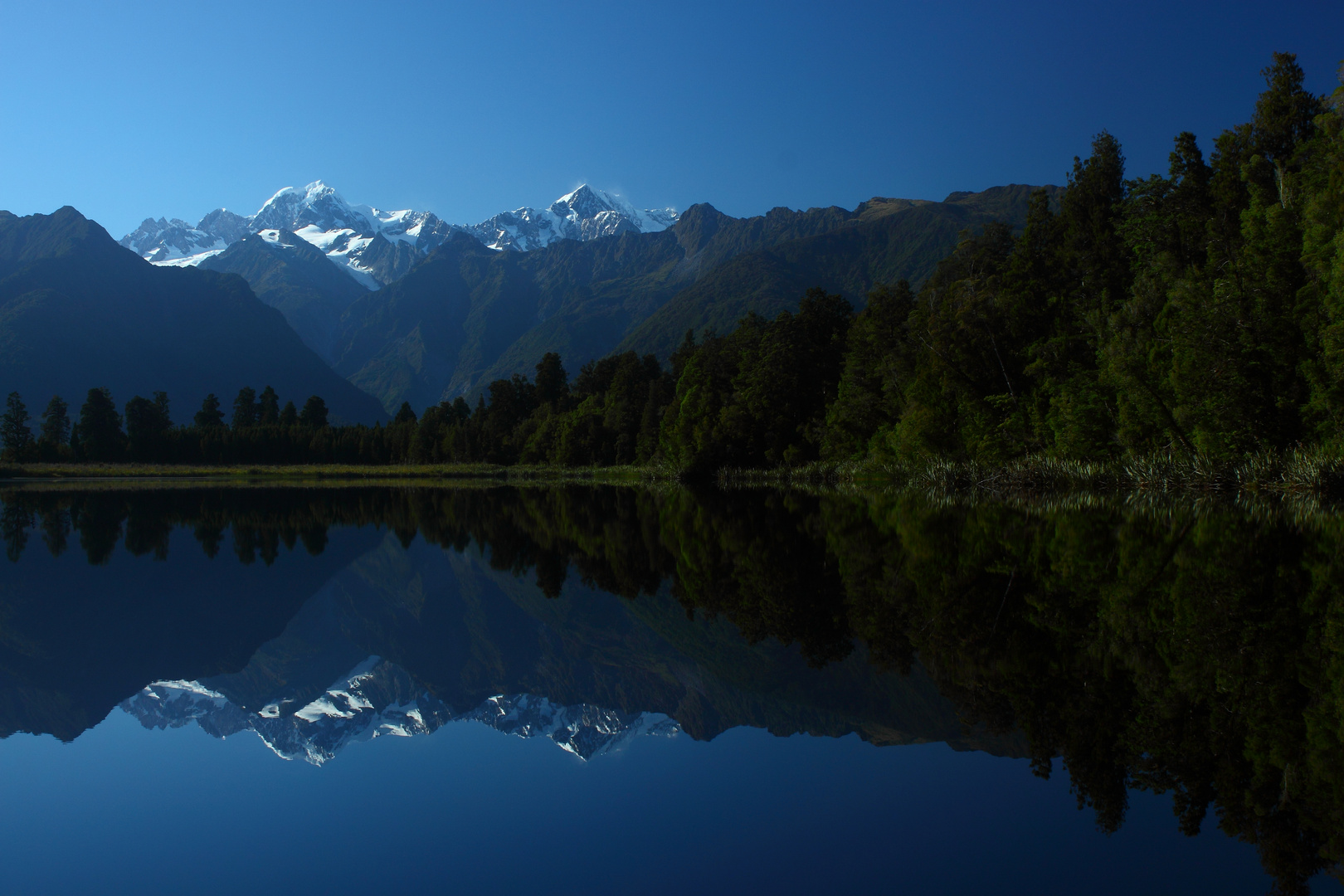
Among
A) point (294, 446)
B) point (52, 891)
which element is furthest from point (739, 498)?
point (294, 446)

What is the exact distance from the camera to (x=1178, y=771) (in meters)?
5.28

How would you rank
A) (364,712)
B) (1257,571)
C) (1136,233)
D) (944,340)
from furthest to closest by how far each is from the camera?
(944,340)
(1136,233)
(1257,571)
(364,712)

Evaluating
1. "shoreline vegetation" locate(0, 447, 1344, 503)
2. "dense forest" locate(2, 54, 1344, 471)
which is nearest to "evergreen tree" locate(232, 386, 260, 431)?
"shoreline vegetation" locate(0, 447, 1344, 503)

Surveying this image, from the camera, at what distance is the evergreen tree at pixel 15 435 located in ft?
372

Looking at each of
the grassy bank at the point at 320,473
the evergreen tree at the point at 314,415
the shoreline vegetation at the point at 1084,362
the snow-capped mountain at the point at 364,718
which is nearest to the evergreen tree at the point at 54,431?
the grassy bank at the point at 320,473

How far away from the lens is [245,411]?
150375mm

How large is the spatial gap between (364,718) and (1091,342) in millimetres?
50017

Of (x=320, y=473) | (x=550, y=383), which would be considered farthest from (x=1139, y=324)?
(x=320, y=473)

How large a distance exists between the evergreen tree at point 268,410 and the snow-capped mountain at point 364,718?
519 ft

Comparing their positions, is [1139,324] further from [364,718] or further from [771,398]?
[364,718]

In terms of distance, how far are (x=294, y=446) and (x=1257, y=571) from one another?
151 m

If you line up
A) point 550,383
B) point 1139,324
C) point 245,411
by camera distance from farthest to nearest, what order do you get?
point 245,411
point 550,383
point 1139,324

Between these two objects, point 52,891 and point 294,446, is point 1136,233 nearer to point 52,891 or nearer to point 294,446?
point 52,891

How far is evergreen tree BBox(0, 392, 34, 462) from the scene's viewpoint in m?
113
